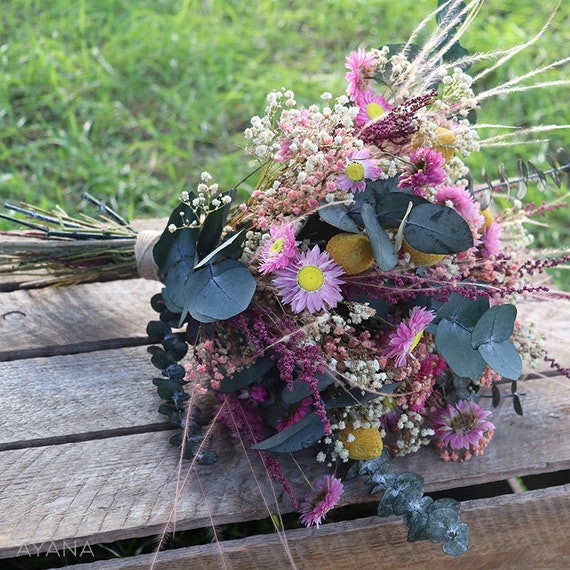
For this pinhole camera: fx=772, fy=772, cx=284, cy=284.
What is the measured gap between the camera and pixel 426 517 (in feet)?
3.46

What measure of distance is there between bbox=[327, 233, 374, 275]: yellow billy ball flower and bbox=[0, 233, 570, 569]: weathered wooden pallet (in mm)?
317

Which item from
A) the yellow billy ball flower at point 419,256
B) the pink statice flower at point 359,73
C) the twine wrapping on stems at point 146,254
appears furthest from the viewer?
the twine wrapping on stems at point 146,254

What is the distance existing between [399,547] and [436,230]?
0.47 metres

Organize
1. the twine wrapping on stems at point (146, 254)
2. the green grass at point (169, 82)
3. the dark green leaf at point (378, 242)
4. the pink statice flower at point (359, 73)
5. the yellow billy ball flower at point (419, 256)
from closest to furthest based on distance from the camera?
the dark green leaf at point (378, 242) < the yellow billy ball flower at point (419, 256) < the pink statice flower at point (359, 73) < the twine wrapping on stems at point (146, 254) < the green grass at point (169, 82)

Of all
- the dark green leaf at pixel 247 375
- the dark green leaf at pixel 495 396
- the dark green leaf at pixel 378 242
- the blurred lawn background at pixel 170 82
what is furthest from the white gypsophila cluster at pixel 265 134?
the blurred lawn background at pixel 170 82

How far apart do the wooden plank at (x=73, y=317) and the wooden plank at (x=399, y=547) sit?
A: 1.40 ft

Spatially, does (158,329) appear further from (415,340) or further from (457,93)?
(457,93)

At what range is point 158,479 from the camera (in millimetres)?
1113

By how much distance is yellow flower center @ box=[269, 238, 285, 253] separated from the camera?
1.01m

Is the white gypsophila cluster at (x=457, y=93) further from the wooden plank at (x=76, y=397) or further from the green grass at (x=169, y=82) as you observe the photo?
the green grass at (x=169, y=82)

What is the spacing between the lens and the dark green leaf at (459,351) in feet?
3.54

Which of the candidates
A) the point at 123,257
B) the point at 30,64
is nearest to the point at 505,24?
the point at 30,64

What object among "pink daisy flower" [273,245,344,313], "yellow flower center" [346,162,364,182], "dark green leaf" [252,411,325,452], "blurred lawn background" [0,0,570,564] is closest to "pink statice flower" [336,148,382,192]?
"yellow flower center" [346,162,364,182]

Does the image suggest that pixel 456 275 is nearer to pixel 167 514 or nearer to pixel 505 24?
pixel 167 514
